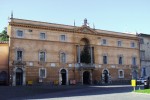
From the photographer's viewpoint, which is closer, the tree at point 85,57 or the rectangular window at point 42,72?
the rectangular window at point 42,72

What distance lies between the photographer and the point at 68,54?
1884 inches

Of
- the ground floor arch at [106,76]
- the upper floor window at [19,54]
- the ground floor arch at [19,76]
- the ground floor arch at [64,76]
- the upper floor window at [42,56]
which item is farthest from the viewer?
the ground floor arch at [106,76]

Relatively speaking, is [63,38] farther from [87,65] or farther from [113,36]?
[113,36]

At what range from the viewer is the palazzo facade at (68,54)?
42.5m

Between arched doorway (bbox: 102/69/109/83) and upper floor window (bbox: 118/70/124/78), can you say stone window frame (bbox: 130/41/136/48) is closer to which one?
upper floor window (bbox: 118/70/124/78)

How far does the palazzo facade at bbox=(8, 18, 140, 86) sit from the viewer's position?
42500mm

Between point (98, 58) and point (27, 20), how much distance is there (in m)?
16.7

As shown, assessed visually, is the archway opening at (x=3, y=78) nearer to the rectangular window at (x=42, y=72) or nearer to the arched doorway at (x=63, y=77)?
the rectangular window at (x=42, y=72)

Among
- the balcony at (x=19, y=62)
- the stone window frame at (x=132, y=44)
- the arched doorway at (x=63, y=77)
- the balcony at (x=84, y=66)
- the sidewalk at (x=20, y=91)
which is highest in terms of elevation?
the stone window frame at (x=132, y=44)

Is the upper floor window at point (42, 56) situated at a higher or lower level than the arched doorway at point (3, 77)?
higher

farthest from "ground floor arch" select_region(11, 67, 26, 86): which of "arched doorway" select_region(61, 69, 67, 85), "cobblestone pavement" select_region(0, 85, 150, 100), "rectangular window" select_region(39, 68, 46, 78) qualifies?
"cobblestone pavement" select_region(0, 85, 150, 100)

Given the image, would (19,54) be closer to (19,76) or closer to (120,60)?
(19,76)

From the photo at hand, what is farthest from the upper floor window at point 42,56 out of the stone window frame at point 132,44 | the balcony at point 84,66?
the stone window frame at point 132,44

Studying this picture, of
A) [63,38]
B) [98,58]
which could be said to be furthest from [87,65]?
[63,38]
